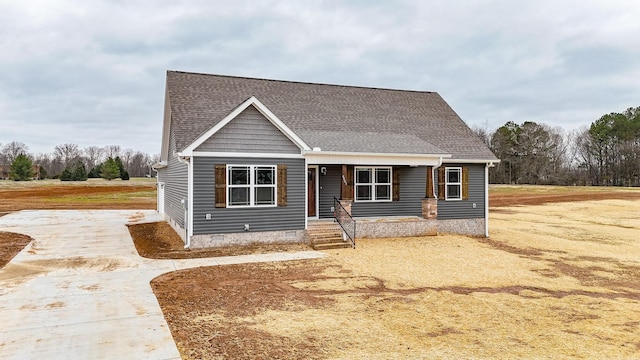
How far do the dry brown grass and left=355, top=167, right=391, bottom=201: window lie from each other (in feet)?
9.84

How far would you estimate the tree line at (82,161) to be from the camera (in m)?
79.6

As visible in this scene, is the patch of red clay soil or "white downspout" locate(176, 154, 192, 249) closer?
the patch of red clay soil

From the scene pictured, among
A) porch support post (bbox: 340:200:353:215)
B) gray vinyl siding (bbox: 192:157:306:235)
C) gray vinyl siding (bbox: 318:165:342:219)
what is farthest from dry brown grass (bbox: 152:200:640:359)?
gray vinyl siding (bbox: 318:165:342:219)

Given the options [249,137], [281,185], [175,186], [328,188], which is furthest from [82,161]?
[281,185]

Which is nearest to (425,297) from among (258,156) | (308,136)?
(258,156)

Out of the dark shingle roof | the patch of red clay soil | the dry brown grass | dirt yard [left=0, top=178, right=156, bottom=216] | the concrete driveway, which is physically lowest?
the dry brown grass

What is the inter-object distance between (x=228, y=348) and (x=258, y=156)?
27.8 ft

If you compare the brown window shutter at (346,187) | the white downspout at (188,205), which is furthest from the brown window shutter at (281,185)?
the white downspout at (188,205)

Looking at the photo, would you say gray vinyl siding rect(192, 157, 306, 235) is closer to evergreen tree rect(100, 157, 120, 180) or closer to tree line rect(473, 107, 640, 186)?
tree line rect(473, 107, 640, 186)

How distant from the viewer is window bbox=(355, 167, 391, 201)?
637 inches

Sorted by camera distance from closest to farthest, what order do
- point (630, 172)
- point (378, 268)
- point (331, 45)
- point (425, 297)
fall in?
point (425, 297) < point (378, 268) < point (331, 45) < point (630, 172)

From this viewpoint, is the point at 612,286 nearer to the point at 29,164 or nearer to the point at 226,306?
the point at 226,306

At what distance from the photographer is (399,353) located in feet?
17.4

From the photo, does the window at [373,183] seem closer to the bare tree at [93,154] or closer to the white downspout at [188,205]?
the white downspout at [188,205]
